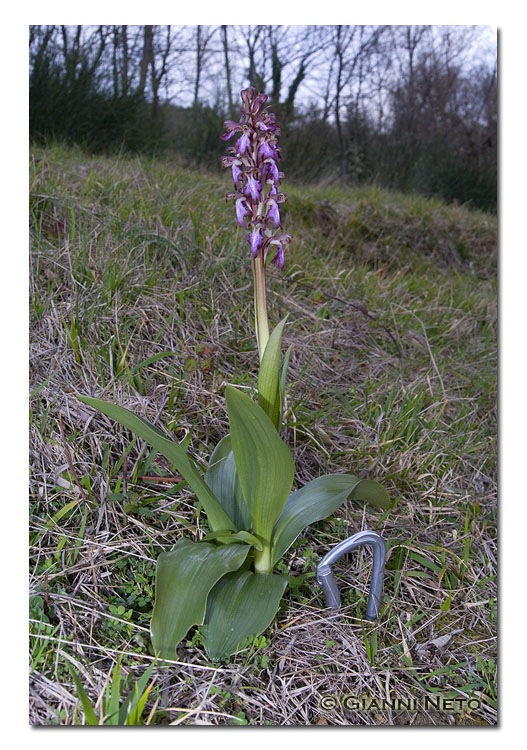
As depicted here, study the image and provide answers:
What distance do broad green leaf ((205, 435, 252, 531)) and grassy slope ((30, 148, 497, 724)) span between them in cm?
15

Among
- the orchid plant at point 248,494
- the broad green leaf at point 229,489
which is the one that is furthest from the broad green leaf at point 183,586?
the broad green leaf at point 229,489

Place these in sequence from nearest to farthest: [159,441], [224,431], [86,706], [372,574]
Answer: [86,706] < [159,441] < [372,574] < [224,431]

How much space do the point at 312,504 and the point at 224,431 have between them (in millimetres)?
451

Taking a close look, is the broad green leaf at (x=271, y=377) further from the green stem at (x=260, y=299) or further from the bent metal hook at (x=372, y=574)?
the bent metal hook at (x=372, y=574)

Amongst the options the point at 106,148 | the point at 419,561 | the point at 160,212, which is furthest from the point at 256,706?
the point at 106,148

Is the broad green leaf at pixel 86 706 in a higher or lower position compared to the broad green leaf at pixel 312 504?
lower

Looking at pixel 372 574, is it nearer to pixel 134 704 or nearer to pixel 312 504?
pixel 312 504

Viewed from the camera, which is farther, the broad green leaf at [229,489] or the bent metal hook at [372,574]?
the broad green leaf at [229,489]

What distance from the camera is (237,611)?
0.99 m

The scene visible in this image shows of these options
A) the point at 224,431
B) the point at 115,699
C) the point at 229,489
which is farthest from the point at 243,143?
the point at 115,699

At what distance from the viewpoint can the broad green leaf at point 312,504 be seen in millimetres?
1069

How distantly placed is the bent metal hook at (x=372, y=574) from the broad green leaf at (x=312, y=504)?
73 mm

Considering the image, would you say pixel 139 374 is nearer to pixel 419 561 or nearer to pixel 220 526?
pixel 220 526
